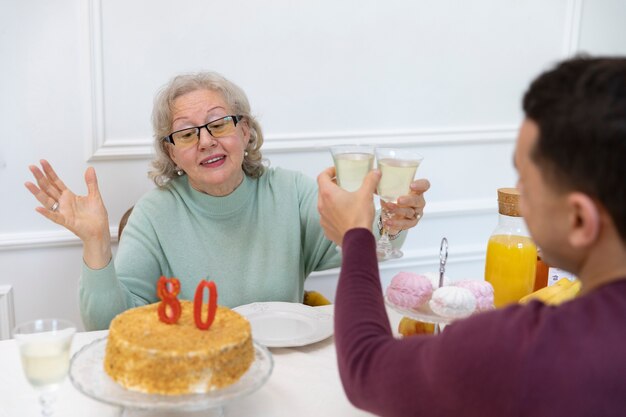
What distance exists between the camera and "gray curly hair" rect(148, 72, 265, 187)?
6.68 feet

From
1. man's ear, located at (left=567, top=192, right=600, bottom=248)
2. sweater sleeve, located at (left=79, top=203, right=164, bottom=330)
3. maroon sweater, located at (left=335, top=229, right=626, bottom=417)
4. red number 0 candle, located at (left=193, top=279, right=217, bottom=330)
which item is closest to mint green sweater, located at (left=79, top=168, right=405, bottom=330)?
sweater sleeve, located at (left=79, top=203, right=164, bottom=330)

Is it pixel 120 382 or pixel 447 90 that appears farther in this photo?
pixel 447 90

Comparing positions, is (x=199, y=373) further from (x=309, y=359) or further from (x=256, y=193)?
(x=256, y=193)

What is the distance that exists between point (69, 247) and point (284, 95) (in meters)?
0.99

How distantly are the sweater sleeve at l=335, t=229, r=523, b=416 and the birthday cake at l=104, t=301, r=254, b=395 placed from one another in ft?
0.75

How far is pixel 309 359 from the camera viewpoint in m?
1.52

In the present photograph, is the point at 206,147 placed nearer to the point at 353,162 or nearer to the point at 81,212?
the point at 81,212

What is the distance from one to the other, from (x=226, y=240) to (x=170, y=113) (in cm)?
42

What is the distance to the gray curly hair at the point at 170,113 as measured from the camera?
2035mm

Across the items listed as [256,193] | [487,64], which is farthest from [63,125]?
[487,64]

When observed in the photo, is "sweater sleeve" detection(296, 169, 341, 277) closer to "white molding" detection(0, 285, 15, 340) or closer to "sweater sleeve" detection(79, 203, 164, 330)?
"sweater sleeve" detection(79, 203, 164, 330)

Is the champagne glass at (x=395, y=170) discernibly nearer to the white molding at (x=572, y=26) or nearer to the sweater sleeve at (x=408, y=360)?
the sweater sleeve at (x=408, y=360)

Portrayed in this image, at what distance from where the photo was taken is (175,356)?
115cm

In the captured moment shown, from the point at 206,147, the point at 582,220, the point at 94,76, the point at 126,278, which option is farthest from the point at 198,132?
the point at 582,220
